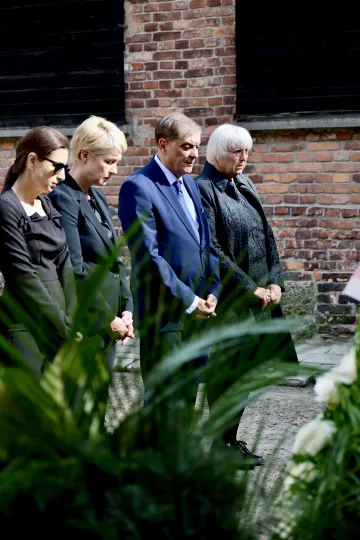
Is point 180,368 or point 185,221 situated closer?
point 180,368

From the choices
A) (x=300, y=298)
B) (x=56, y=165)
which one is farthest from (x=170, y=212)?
(x=300, y=298)

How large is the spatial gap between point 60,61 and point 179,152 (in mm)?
5027

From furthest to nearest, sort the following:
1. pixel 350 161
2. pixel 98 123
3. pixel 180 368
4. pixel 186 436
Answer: pixel 350 161 < pixel 98 123 < pixel 180 368 < pixel 186 436

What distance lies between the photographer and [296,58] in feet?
26.0

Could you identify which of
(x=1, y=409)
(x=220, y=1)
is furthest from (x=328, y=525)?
(x=220, y=1)

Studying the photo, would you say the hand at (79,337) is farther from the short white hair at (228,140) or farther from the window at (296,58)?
the window at (296,58)

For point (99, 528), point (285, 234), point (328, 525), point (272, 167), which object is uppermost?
point (99, 528)

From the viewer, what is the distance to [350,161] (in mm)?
7754

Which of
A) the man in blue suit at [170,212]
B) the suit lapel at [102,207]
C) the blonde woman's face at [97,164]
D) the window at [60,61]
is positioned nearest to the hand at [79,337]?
the man in blue suit at [170,212]

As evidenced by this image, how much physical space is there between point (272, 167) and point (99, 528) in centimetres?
711

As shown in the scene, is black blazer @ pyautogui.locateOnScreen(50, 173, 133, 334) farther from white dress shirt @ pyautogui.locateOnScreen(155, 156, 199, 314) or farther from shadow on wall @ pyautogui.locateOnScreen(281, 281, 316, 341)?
shadow on wall @ pyautogui.locateOnScreen(281, 281, 316, 341)

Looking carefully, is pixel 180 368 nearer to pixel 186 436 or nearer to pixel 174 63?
pixel 186 436

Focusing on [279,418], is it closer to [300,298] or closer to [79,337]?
[300,298]

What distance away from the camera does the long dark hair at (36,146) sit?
143 inches
